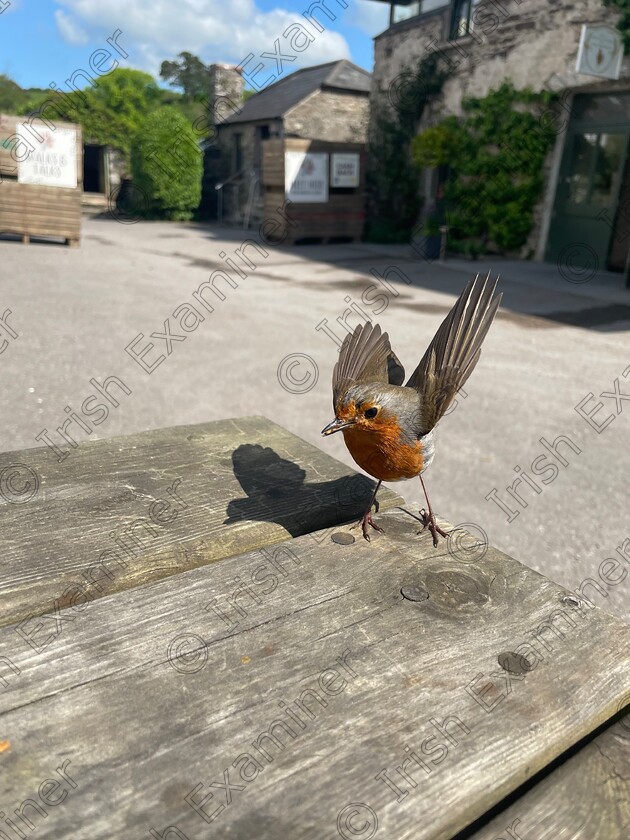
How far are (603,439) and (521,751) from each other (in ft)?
14.5

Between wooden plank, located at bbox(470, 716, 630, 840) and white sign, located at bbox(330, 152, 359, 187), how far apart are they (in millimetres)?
18439

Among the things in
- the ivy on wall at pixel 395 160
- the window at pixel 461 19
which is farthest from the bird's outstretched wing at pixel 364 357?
the ivy on wall at pixel 395 160

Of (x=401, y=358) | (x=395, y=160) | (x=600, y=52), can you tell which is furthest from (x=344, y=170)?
(x=401, y=358)

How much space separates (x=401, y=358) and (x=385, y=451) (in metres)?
5.09

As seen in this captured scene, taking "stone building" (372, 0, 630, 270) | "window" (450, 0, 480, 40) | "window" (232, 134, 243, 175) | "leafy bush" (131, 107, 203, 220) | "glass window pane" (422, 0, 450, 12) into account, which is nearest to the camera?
"stone building" (372, 0, 630, 270)

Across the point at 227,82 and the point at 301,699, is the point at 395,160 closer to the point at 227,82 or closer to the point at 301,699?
the point at 227,82

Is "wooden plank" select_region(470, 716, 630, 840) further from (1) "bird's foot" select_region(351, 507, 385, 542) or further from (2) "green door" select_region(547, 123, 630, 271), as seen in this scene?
(2) "green door" select_region(547, 123, 630, 271)

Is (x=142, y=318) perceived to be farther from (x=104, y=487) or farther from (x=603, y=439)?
(x=104, y=487)

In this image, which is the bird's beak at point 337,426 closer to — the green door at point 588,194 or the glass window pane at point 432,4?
the green door at point 588,194

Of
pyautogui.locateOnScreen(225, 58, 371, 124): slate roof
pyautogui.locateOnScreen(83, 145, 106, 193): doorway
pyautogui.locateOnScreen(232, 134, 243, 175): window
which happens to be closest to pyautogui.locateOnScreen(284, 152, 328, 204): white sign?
pyautogui.locateOnScreen(225, 58, 371, 124): slate roof

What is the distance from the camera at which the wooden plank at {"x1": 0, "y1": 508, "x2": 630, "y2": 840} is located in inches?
36.3

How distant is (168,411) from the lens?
204 inches

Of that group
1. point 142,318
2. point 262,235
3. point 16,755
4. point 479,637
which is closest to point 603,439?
point 479,637

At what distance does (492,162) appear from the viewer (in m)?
14.8
